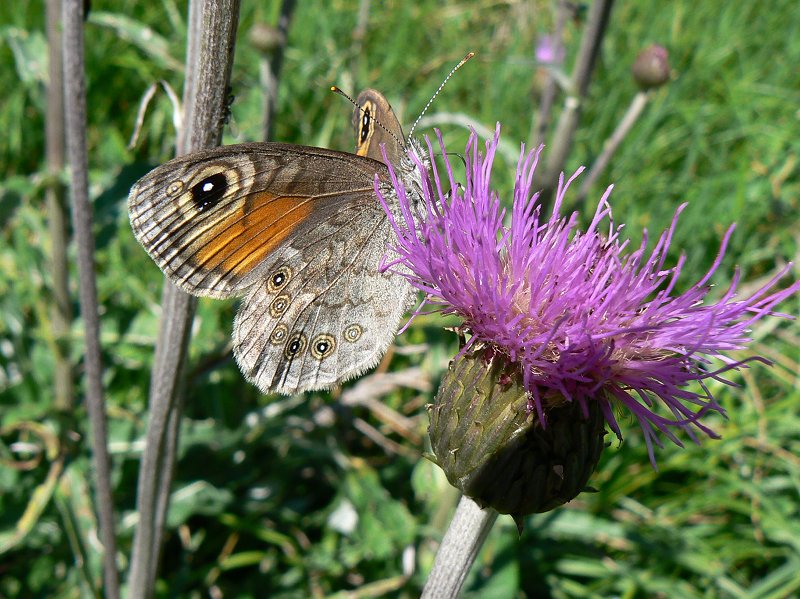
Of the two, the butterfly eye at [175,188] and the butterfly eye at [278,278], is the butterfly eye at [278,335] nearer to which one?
the butterfly eye at [278,278]

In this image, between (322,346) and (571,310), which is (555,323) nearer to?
(571,310)

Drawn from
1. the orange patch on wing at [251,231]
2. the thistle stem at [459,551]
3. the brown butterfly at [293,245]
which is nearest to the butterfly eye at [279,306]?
the brown butterfly at [293,245]

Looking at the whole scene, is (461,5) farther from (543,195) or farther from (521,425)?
(521,425)

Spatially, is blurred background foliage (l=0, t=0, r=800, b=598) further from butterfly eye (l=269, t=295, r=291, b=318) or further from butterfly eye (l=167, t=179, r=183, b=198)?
butterfly eye (l=269, t=295, r=291, b=318)

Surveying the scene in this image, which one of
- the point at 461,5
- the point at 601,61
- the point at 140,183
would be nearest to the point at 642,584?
the point at 140,183

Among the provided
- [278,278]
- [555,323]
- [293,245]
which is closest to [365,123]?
[293,245]

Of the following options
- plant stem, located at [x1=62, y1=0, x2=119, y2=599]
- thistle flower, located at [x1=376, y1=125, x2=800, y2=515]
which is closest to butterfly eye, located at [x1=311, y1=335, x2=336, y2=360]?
thistle flower, located at [x1=376, y1=125, x2=800, y2=515]
